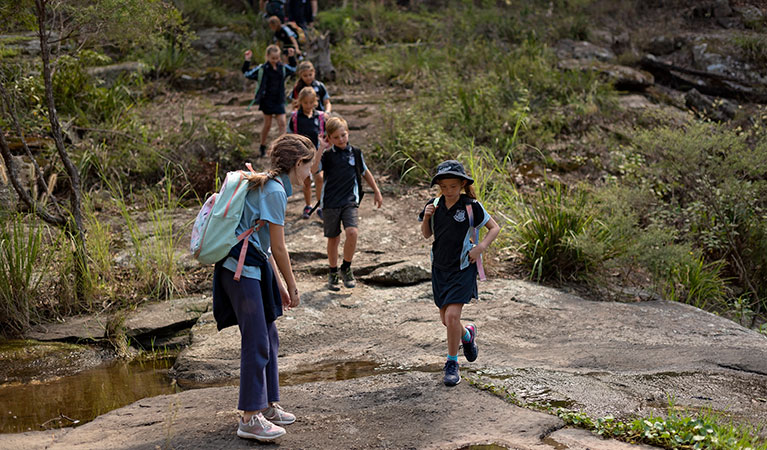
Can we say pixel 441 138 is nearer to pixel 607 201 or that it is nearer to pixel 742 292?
pixel 607 201

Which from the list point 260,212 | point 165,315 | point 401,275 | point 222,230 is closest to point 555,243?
point 401,275

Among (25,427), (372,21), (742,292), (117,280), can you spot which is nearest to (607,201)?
(742,292)

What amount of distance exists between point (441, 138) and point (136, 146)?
4592 millimetres

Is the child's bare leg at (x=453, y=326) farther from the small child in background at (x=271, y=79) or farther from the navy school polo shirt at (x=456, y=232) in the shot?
the small child in background at (x=271, y=79)

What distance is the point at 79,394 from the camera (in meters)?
5.13

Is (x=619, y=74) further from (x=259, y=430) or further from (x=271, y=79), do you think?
(x=259, y=430)

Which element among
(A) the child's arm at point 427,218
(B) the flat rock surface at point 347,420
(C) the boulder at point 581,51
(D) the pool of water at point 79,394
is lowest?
(D) the pool of water at point 79,394

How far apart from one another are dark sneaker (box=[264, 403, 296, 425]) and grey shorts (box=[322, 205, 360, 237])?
3004 mm

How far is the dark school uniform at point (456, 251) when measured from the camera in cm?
486

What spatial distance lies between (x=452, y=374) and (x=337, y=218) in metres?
2.66

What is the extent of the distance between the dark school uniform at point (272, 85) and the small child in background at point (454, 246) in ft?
19.1

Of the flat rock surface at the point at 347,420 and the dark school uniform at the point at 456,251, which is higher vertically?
the dark school uniform at the point at 456,251

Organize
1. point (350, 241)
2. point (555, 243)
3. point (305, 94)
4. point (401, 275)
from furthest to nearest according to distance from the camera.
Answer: point (305, 94) < point (555, 243) < point (401, 275) < point (350, 241)

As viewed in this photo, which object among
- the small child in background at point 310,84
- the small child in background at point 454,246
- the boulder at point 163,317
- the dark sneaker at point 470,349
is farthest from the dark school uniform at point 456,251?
the small child in background at point 310,84
